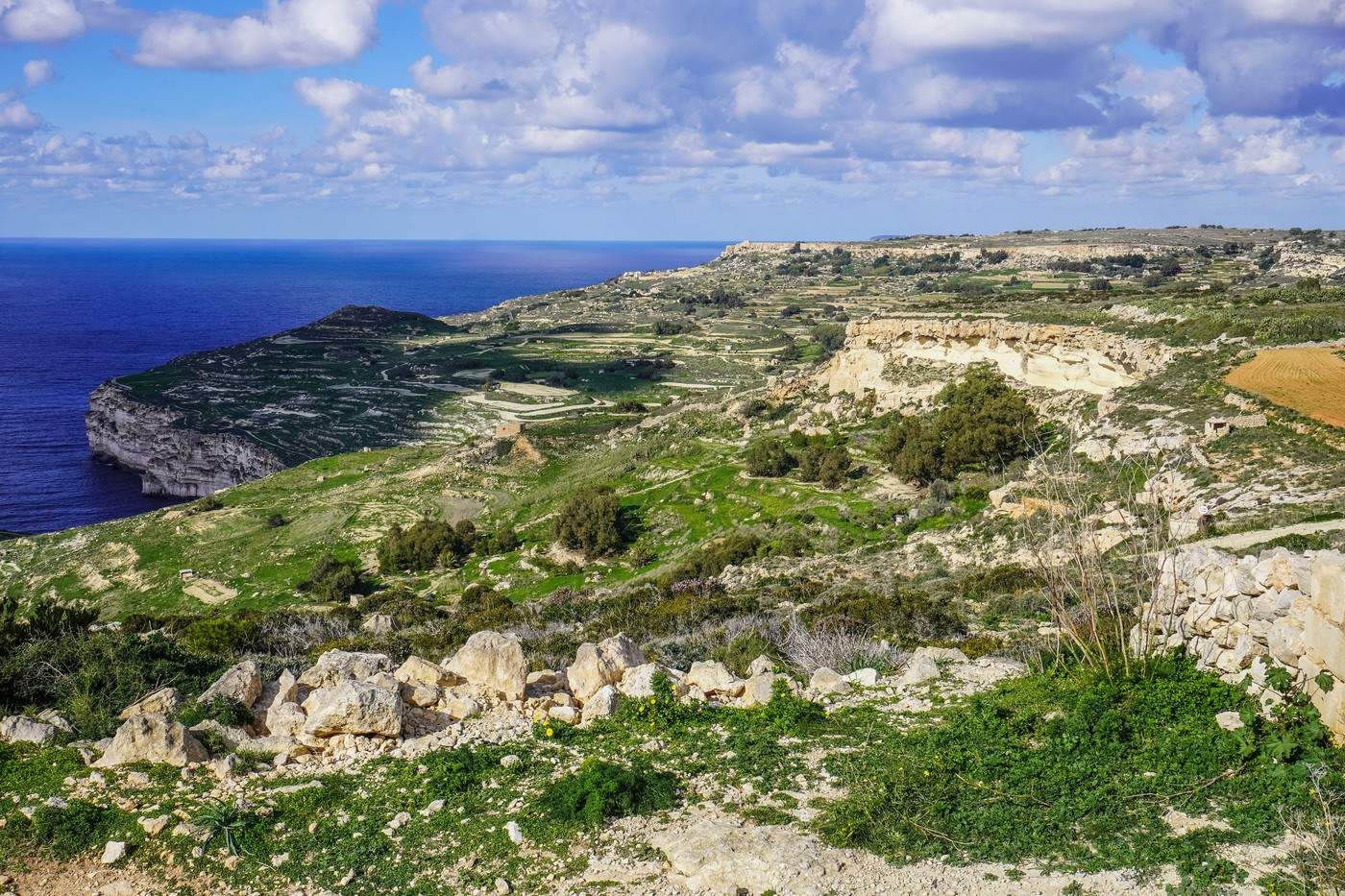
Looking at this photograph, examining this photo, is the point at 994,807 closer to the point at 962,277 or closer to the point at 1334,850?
the point at 1334,850

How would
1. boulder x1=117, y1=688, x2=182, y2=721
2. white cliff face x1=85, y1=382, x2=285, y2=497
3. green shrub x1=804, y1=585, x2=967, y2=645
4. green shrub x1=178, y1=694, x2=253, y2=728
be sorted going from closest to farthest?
green shrub x1=178, y1=694, x2=253, y2=728 → boulder x1=117, y1=688, x2=182, y2=721 → green shrub x1=804, y1=585, x2=967, y2=645 → white cliff face x1=85, y1=382, x2=285, y2=497

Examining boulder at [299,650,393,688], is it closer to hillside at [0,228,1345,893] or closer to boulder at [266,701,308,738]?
hillside at [0,228,1345,893]

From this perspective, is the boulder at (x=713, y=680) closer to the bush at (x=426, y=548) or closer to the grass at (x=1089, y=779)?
the grass at (x=1089, y=779)

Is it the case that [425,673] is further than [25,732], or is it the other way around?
[425,673]

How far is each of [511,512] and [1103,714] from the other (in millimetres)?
33903

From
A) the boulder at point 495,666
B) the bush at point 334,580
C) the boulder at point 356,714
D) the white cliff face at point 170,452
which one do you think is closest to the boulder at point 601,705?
the boulder at point 495,666

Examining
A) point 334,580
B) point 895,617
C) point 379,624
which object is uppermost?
point 895,617

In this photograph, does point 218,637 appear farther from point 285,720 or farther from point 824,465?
point 824,465

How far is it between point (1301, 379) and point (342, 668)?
29413 millimetres

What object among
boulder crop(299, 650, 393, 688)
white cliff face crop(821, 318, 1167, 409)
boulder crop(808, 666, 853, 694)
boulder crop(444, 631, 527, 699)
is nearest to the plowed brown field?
white cliff face crop(821, 318, 1167, 409)

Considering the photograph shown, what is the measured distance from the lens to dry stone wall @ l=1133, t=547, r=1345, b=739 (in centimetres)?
926

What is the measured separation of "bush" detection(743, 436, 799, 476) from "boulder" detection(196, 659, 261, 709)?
Answer: 27571mm

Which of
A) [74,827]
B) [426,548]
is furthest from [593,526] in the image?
[74,827]

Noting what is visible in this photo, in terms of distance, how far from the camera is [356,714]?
37.6 ft
